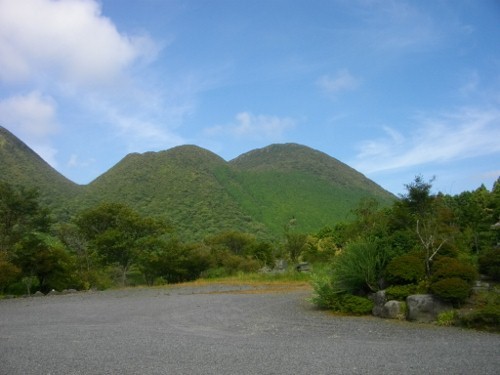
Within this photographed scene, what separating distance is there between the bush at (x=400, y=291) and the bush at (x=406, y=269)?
0.66 feet

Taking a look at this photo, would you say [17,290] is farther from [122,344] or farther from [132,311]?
[122,344]

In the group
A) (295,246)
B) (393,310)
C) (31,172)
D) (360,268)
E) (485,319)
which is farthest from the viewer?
(31,172)

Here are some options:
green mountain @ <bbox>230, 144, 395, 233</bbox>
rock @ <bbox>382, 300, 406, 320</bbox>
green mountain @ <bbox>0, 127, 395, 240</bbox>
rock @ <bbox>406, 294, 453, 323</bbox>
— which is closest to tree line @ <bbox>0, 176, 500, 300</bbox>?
rock @ <bbox>406, 294, 453, 323</bbox>

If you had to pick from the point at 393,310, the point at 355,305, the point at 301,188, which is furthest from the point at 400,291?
the point at 301,188

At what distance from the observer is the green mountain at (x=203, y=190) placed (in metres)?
51.9

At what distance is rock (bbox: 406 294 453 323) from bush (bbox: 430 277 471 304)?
0.48 feet

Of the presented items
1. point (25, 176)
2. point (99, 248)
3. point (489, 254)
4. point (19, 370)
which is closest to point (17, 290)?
point (99, 248)

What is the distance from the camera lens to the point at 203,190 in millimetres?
59969

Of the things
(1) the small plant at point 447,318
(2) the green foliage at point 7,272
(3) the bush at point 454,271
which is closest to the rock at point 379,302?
(3) the bush at point 454,271

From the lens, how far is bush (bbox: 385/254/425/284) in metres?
10.4

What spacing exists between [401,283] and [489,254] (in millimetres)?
2717

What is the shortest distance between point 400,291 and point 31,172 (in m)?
54.5

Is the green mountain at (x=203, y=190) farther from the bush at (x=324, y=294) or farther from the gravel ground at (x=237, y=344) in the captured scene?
the gravel ground at (x=237, y=344)

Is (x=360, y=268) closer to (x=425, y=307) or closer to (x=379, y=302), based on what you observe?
(x=379, y=302)
